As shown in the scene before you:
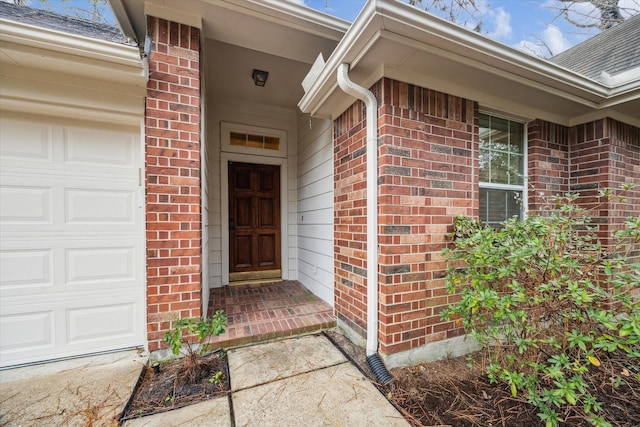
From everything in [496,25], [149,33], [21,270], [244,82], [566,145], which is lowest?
[21,270]

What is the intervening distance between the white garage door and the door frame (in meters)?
1.62

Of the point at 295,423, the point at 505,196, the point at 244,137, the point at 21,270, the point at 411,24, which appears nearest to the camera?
the point at 295,423

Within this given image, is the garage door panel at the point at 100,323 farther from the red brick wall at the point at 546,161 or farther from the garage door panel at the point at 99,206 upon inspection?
the red brick wall at the point at 546,161

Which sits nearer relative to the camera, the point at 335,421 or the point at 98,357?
the point at 335,421

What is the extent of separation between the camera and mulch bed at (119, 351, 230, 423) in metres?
1.55

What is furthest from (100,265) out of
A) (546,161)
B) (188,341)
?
(546,161)

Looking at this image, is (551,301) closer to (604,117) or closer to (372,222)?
(372,222)

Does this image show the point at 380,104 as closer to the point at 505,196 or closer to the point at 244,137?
the point at 505,196

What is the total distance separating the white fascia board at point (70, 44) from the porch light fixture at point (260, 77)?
147 centimetres

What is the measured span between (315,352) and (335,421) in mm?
697

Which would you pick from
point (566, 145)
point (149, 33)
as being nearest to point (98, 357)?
point (149, 33)

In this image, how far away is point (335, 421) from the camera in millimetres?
1454

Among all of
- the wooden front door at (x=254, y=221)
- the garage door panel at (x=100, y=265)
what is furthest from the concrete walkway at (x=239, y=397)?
the wooden front door at (x=254, y=221)

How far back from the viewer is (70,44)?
164 centimetres
